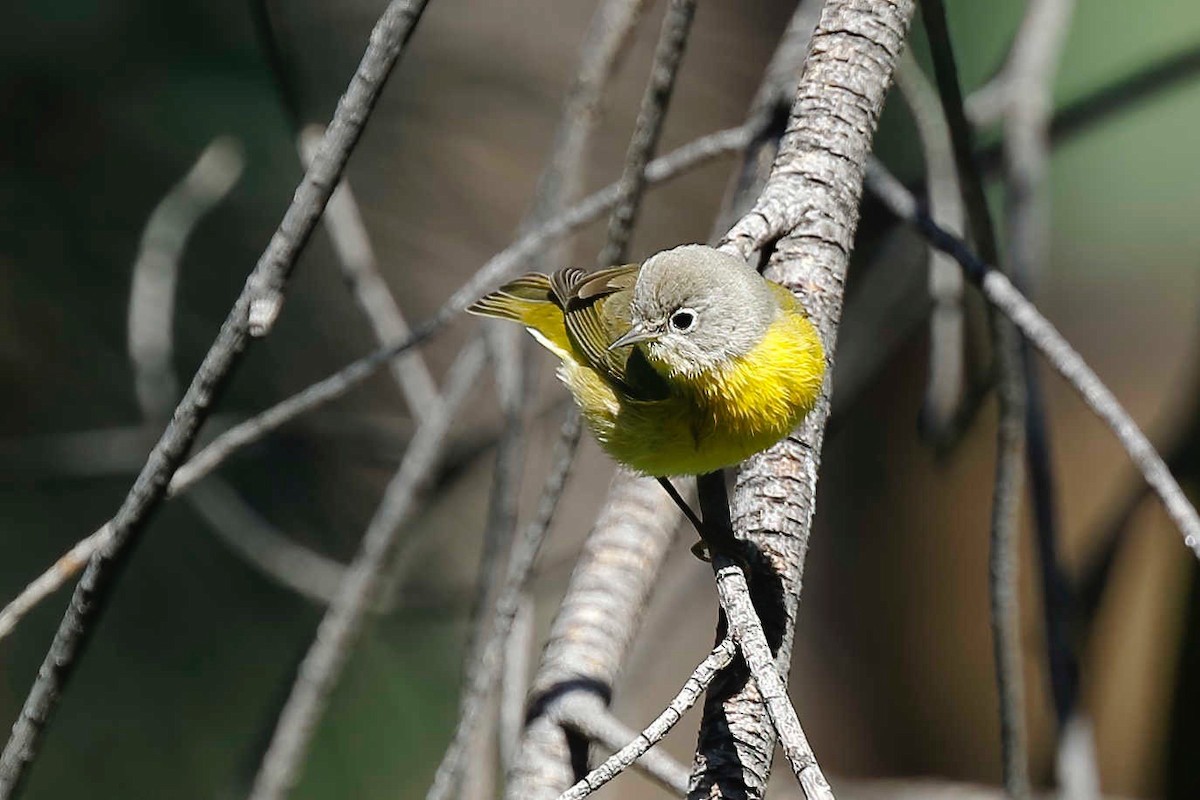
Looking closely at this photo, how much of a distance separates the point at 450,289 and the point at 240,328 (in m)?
2.82

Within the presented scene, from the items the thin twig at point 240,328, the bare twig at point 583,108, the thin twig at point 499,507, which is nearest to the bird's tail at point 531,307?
the thin twig at point 499,507

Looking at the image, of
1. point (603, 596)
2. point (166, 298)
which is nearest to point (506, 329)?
point (603, 596)

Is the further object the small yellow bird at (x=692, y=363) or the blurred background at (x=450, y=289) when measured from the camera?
the blurred background at (x=450, y=289)

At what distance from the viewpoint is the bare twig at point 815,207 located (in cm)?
165

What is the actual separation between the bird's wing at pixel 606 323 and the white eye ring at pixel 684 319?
0.40ft

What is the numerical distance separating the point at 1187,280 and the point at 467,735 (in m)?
2.89

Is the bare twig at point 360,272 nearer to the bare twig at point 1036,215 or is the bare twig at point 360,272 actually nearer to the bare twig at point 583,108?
the bare twig at point 583,108

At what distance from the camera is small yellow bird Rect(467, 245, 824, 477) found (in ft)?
5.97

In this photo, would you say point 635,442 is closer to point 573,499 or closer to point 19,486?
point 573,499

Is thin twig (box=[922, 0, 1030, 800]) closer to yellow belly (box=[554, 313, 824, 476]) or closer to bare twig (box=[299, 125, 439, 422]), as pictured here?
yellow belly (box=[554, 313, 824, 476])

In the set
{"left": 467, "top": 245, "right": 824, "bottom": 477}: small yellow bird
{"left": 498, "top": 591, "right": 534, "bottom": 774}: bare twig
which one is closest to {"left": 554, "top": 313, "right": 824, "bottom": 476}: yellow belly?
{"left": 467, "top": 245, "right": 824, "bottom": 477}: small yellow bird

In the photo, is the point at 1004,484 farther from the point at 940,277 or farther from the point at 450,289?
the point at 450,289

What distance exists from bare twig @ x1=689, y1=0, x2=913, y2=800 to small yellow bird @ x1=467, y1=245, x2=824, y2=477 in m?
0.04

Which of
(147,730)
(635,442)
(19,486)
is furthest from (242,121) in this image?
(635,442)
